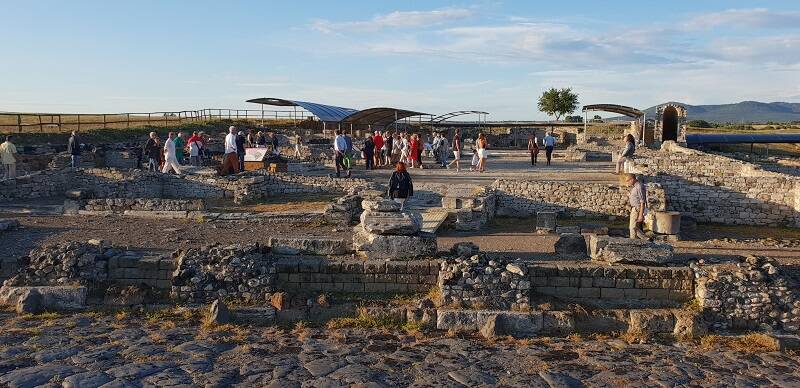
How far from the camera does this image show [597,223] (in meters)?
15.5

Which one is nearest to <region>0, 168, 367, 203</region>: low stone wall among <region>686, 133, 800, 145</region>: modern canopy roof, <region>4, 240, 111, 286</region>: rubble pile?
<region>4, 240, 111, 286</region>: rubble pile

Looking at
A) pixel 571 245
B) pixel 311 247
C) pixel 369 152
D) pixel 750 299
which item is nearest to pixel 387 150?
pixel 369 152

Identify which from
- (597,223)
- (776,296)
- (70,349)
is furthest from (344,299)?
(597,223)

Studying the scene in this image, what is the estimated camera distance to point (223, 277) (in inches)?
363

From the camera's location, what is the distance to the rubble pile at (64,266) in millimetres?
9289

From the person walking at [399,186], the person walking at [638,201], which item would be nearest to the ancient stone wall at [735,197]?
the person walking at [638,201]

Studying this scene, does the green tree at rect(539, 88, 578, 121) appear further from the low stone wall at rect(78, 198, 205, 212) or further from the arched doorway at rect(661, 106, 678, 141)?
the low stone wall at rect(78, 198, 205, 212)

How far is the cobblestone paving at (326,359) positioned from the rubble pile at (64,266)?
73 cm

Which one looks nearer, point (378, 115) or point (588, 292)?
point (588, 292)

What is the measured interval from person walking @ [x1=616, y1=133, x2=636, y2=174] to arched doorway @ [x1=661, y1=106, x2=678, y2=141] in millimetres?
12166

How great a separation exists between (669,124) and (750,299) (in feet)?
92.6

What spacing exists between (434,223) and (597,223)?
Answer: 4342mm

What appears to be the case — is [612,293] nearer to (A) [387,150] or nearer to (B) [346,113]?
(A) [387,150]

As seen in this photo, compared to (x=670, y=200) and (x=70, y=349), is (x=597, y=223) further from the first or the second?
(x=70, y=349)
